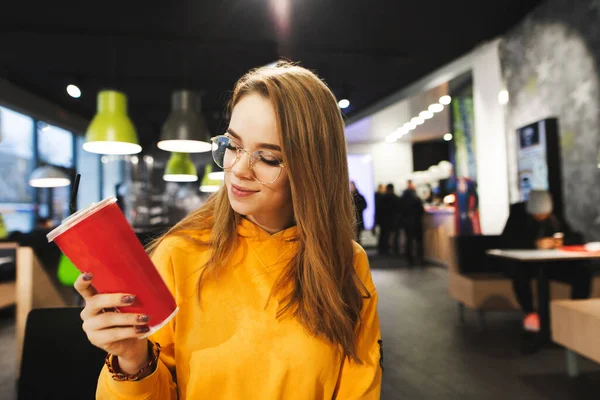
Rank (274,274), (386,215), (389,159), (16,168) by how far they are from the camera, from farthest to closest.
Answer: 1. (389,159)
2. (386,215)
3. (16,168)
4. (274,274)

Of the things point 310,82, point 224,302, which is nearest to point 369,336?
point 224,302

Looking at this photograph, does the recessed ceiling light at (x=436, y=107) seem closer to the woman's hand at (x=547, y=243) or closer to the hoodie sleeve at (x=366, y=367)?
the woman's hand at (x=547, y=243)

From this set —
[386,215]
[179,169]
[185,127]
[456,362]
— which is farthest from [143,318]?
[386,215]

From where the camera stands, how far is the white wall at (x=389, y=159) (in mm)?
12305

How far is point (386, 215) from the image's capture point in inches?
388

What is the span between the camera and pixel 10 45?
5.36 metres

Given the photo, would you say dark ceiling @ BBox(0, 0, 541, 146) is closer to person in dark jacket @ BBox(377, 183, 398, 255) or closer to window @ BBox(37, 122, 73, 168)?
window @ BBox(37, 122, 73, 168)

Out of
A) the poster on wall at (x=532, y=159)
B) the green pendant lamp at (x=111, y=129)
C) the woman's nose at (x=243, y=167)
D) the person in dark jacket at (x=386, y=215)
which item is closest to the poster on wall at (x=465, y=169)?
the poster on wall at (x=532, y=159)

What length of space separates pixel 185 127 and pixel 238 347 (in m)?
3.51

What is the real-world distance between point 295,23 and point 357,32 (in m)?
0.84

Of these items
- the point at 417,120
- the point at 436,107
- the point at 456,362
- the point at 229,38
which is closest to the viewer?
the point at 456,362

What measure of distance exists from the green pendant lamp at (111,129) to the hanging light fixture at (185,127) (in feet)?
1.32

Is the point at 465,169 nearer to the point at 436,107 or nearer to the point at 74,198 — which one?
the point at 436,107

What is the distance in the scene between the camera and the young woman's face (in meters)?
1.00
